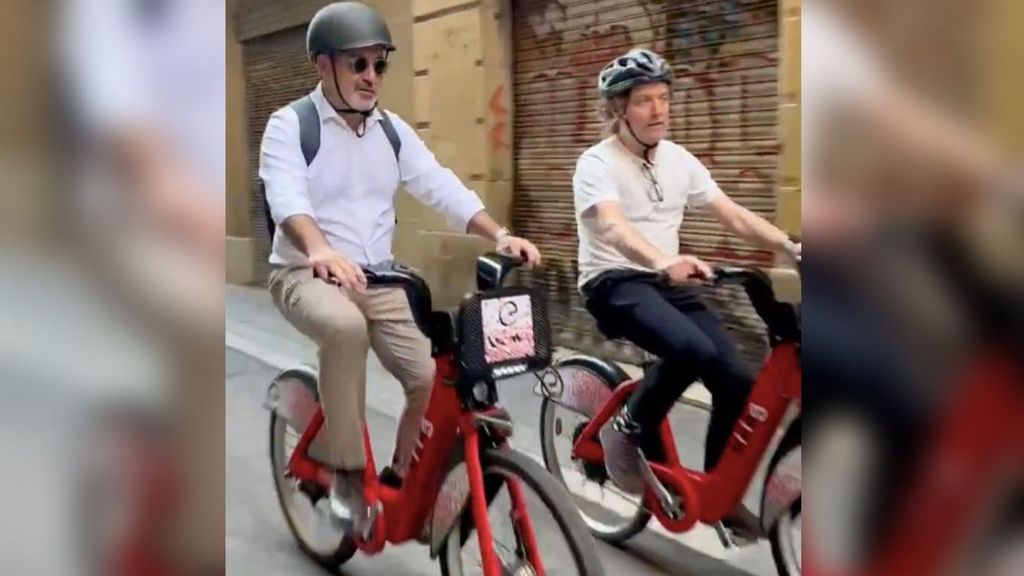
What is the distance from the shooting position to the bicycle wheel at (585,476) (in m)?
1.97

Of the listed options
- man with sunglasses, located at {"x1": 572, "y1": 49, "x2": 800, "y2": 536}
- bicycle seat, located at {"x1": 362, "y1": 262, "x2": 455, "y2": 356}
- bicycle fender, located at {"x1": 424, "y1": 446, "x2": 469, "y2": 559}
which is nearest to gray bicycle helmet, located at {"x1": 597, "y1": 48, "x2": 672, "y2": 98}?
man with sunglasses, located at {"x1": 572, "y1": 49, "x2": 800, "y2": 536}

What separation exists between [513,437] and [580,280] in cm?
28

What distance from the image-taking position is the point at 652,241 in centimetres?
182

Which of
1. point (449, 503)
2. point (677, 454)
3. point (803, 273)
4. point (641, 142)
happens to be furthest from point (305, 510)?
point (803, 273)

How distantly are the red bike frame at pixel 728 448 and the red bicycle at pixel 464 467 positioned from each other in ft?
0.92

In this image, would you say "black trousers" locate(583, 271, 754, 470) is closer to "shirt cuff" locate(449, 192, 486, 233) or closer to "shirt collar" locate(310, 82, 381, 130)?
"shirt cuff" locate(449, 192, 486, 233)

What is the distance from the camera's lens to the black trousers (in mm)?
1861

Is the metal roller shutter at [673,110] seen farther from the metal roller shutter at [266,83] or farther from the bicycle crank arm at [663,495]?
the metal roller shutter at [266,83]

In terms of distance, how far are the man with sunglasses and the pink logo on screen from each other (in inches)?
6.1

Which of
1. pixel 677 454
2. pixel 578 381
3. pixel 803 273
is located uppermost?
pixel 803 273

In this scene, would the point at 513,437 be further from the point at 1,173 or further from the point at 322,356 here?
the point at 1,173

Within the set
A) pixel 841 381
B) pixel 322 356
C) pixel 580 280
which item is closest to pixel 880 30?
pixel 841 381

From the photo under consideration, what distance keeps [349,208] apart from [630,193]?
0.45 metres

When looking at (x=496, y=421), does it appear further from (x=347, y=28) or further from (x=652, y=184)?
(x=347, y=28)
